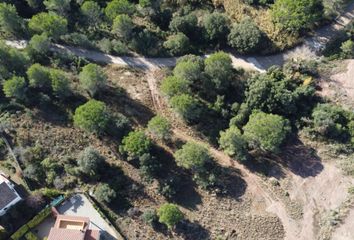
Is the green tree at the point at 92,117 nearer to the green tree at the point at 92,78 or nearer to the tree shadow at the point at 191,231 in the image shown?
the green tree at the point at 92,78

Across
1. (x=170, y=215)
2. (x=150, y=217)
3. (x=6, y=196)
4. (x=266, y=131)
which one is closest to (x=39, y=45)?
(x=6, y=196)

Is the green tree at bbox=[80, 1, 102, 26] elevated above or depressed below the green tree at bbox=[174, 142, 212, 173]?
above

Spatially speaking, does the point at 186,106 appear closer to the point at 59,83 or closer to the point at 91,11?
the point at 59,83

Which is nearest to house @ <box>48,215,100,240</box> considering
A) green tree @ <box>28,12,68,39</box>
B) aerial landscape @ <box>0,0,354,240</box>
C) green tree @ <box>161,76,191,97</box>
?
aerial landscape @ <box>0,0,354,240</box>

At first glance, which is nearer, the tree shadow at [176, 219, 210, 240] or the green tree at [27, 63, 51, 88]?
the tree shadow at [176, 219, 210, 240]

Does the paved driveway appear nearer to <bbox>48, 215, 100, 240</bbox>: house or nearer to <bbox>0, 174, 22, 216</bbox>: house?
<bbox>48, 215, 100, 240</bbox>: house

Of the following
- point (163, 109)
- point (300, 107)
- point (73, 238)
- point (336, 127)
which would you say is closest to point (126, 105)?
point (163, 109)

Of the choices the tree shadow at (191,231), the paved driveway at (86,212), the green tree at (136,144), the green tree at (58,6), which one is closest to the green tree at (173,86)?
the green tree at (136,144)
